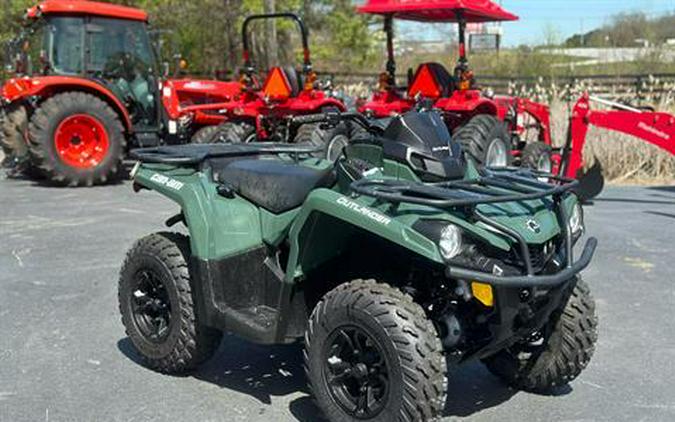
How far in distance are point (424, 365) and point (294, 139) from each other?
7178mm

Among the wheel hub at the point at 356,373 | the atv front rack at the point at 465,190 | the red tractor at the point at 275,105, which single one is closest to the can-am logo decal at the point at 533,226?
the atv front rack at the point at 465,190

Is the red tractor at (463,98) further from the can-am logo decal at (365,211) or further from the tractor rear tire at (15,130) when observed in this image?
the can-am logo decal at (365,211)

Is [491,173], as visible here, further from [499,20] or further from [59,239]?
[499,20]

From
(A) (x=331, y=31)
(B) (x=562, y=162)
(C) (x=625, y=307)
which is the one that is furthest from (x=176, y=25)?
(C) (x=625, y=307)

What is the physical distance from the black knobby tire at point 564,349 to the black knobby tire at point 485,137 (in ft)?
17.8

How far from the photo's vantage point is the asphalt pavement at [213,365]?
13.9 ft

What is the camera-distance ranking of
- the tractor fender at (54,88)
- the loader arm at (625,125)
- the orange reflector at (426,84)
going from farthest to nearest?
the tractor fender at (54,88) < the orange reflector at (426,84) < the loader arm at (625,125)

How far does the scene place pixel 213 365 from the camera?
4867 mm

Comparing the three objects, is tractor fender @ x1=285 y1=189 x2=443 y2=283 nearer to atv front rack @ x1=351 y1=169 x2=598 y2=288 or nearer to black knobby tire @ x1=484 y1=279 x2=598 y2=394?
atv front rack @ x1=351 y1=169 x2=598 y2=288

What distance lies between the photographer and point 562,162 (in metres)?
11.1

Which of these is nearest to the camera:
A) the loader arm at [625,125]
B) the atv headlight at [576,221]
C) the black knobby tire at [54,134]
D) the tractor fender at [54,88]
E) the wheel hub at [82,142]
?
the atv headlight at [576,221]

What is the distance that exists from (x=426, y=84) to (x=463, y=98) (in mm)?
571

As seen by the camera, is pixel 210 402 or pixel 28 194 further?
pixel 28 194

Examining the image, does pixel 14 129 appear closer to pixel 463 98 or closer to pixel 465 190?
pixel 463 98
